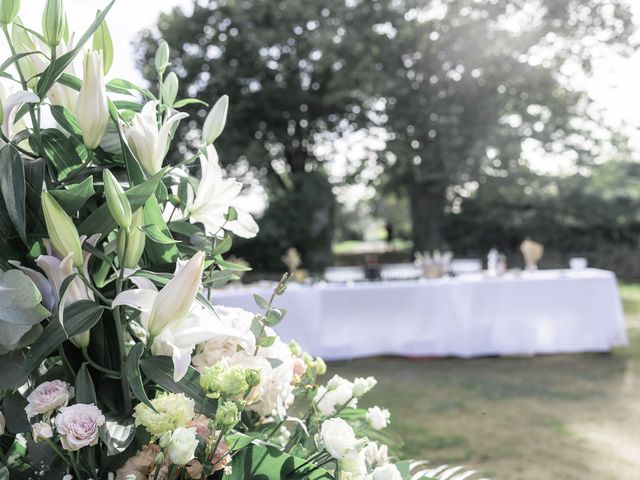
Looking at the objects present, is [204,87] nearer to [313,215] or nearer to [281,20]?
[281,20]

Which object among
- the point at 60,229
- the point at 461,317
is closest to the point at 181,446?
the point at 60,229

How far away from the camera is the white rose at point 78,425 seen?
1.77ft

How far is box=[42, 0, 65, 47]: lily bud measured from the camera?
621mm

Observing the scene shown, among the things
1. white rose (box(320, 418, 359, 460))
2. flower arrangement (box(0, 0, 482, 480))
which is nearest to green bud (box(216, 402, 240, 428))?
flower arrangement (box(0, 0, 482, 480))

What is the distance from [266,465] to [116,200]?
33cm

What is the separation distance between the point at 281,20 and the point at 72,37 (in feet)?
46.3

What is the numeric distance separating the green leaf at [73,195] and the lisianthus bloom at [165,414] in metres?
0.22

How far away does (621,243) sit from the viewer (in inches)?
566

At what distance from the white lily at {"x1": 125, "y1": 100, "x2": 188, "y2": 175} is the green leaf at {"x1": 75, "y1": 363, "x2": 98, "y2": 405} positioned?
23 centimetres

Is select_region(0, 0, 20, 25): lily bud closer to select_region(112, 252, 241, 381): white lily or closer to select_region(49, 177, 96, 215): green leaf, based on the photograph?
select_region(49, 177, 96, 215): green leaf

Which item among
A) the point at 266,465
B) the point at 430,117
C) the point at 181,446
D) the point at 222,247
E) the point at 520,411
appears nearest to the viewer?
the point at 181,446

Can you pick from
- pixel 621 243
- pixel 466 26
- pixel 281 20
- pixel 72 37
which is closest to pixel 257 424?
pixel 72 37

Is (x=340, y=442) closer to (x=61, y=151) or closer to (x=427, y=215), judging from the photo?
(x=61, y=151)

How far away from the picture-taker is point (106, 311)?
65 cm
